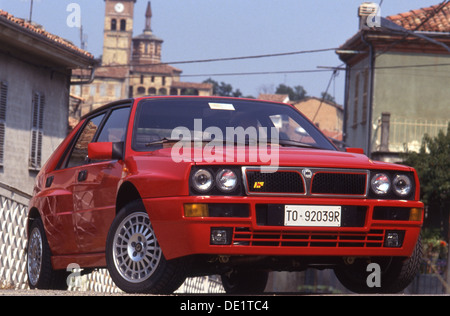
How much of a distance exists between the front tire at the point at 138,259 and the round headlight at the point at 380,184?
1.33 metres

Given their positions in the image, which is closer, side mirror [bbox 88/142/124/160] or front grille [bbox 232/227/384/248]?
front grille [bbox 232/227/384/248]

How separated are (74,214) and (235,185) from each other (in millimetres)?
2008

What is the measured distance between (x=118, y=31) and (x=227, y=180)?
6544 inches

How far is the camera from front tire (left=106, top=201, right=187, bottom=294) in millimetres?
6160

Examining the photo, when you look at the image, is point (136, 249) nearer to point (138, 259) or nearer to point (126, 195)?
point (138, 259)

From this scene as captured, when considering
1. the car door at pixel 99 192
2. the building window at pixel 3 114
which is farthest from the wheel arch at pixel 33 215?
the building window at pixel 3 114

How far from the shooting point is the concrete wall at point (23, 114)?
21812mm

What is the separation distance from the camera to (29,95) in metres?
23.1

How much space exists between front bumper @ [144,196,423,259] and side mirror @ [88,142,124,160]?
2.44 feet

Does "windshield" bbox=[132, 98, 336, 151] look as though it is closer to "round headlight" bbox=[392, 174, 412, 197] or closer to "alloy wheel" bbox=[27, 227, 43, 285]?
"round headlight" bbox=[392, 174, 412, 197]

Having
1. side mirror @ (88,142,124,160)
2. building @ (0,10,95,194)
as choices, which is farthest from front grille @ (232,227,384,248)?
building @ (0,10,95,194)

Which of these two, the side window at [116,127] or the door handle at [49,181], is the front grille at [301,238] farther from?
the door handle at [49,181]

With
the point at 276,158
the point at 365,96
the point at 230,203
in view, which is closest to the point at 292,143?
the point at 276,158

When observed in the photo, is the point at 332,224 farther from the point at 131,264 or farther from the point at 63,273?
the point at 63,273
